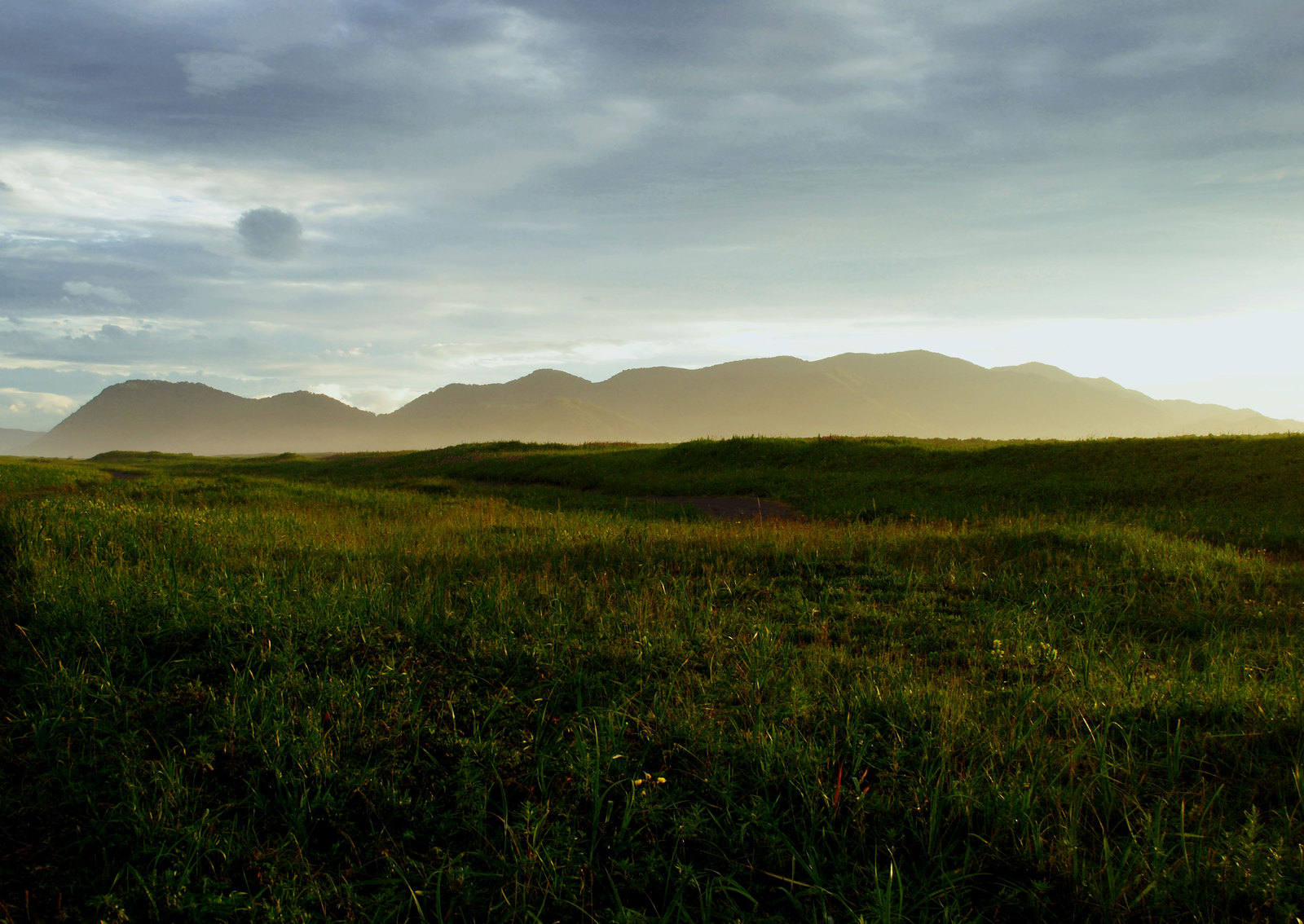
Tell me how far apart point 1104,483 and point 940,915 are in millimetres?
17782

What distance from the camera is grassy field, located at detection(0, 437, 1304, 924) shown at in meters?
2.96

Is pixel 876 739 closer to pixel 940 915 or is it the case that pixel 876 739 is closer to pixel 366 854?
pixel 940 915

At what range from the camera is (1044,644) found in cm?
534

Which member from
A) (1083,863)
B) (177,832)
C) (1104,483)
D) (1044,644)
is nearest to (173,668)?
(177,832)

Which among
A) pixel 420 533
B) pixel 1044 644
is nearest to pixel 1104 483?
pixel 1044 644

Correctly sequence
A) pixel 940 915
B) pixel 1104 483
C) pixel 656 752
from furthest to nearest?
pixel 1104 483, pixel 656 752, pixel 940 915

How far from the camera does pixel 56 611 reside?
17.5 feet

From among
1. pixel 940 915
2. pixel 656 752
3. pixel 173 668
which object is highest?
pixel 173 668

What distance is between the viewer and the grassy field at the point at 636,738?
2.96 metres

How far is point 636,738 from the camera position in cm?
396

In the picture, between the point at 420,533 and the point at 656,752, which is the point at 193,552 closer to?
the point at 420,533

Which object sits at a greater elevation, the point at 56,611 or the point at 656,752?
the point at 56,611

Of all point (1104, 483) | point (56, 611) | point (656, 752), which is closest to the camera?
point (656, 752)

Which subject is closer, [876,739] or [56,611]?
[876,739]
